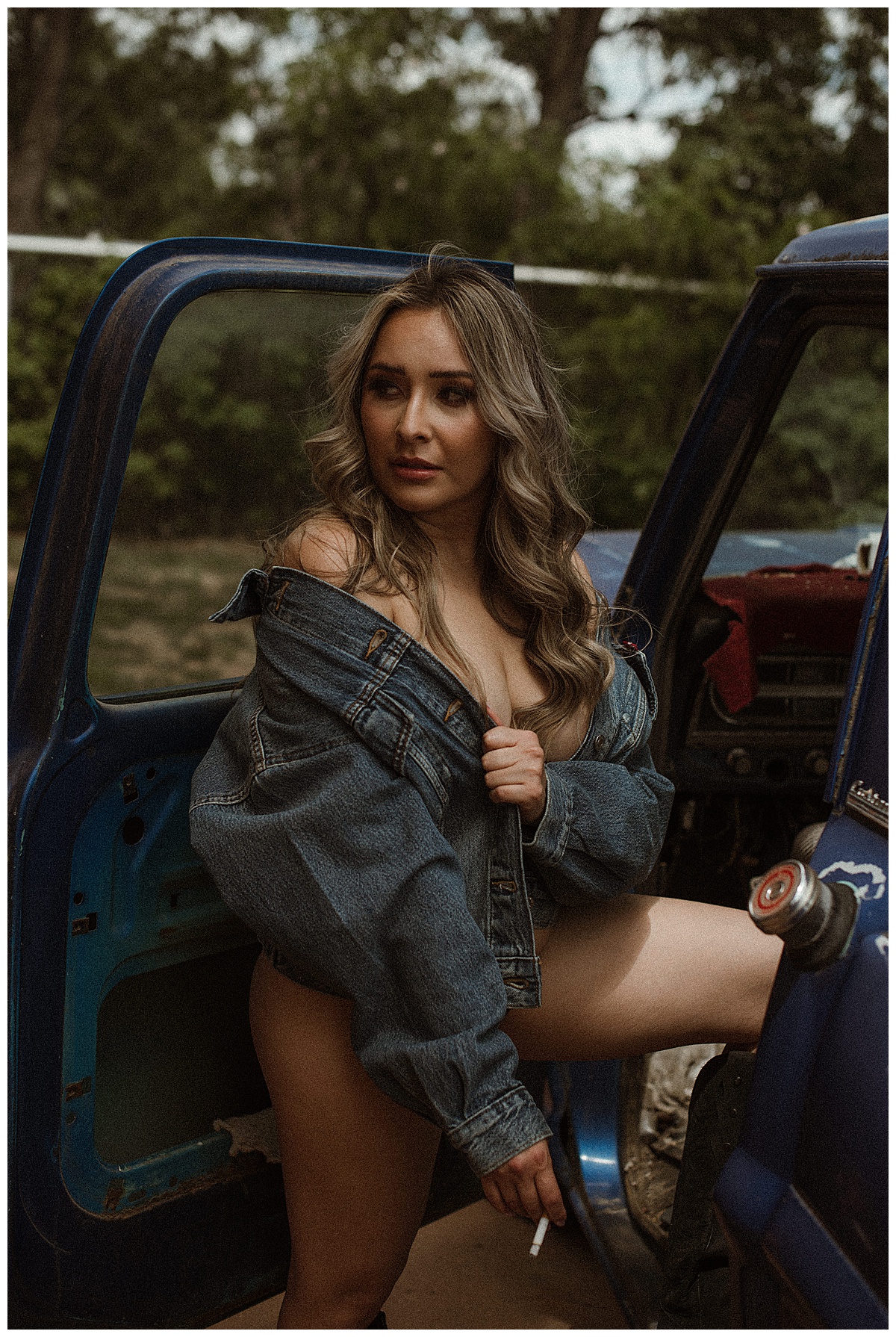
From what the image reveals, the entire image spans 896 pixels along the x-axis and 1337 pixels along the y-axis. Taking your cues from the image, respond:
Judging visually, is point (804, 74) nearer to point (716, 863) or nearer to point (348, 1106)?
point (716, 863)

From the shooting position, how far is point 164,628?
28.5 ft

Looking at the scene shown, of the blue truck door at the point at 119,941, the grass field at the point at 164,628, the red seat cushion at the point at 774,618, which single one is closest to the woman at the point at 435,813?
the blue truck door at the point at 119,941

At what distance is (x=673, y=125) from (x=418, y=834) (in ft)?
33.6

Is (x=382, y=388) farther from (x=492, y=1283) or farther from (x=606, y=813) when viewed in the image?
(x=492, y=1283)

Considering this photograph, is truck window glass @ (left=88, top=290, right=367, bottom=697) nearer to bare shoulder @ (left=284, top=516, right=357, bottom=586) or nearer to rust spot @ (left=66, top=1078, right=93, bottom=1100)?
bare shoulder @ (left=284, top=516, right=357, bottom=586)

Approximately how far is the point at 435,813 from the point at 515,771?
0.14 meters

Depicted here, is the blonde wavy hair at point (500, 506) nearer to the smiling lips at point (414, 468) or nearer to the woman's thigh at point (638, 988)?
the smiling lips at point (414, 468)

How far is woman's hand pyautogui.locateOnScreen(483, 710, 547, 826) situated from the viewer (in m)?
1.79

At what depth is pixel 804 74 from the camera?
34.2 ft

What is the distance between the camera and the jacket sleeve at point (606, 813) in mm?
1857

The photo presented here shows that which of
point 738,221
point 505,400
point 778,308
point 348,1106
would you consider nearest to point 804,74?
point 738,221

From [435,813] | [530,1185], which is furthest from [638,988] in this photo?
[435,813]

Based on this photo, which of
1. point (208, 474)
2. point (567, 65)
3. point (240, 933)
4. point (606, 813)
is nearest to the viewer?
point (606, 813)

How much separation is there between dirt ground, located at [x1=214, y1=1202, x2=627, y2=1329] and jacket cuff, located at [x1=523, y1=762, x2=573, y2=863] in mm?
1226
